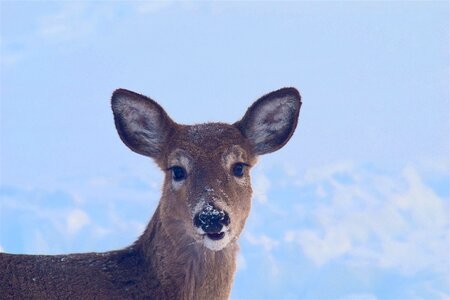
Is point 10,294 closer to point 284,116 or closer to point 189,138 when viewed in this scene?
point 189,138

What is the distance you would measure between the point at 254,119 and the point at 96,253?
1905mm

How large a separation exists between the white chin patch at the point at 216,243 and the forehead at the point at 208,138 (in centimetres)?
84

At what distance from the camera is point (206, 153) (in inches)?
345

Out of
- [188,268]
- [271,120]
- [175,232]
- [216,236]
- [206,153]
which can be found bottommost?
[188,268]

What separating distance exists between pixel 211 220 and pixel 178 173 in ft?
2.65

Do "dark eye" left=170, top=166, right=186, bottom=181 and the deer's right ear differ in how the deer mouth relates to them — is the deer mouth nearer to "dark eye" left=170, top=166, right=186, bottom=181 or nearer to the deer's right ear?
"dark eye" left=170, top=166, right=186, bottom=181

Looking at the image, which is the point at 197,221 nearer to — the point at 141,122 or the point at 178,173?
the point at 178,173

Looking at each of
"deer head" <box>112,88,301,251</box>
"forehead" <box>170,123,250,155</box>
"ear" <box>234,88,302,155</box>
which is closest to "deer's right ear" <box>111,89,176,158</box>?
"deer head" <box>112,88,301,251</box>

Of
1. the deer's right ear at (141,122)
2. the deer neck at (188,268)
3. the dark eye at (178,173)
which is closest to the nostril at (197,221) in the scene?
the deer neck at (188,268)

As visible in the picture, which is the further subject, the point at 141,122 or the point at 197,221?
the point at 141,122

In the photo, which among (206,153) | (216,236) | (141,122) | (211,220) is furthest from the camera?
(141,122)

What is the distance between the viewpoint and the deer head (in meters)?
8.37

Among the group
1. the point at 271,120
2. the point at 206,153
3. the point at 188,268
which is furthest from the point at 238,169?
the point at 188,268

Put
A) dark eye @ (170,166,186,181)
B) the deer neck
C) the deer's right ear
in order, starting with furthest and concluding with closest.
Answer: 1. the deer's right ear
2. dark eye @ (170,166,186,181)
3. the deer neck
